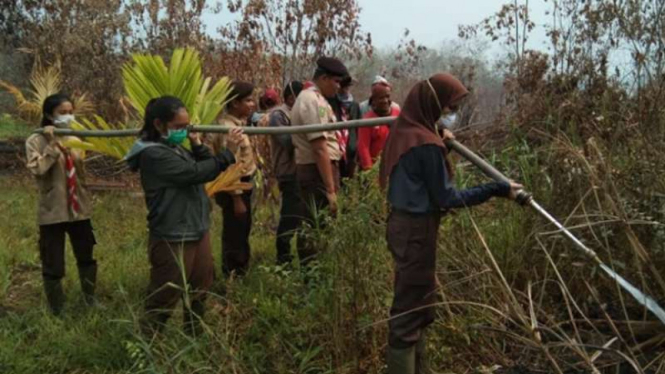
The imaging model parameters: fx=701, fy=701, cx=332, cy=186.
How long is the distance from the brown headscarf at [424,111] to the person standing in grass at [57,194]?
253cm

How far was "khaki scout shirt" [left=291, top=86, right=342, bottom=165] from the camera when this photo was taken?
474 cm

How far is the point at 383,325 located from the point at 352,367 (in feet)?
0.98

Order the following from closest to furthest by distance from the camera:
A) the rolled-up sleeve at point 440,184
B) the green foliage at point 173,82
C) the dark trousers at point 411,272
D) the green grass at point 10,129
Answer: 1. the rolled-up sleeve at point 440,184
2. the dark trousers at point 411,272
3. the green foliage at point 173,82
4. the green grass at point 10,129

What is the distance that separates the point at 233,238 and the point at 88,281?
3.54 ft

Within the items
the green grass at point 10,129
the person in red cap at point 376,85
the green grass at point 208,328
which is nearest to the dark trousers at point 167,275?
the green grass at point 208,328

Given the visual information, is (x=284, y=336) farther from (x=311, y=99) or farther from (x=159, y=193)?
(x=311, y=99)

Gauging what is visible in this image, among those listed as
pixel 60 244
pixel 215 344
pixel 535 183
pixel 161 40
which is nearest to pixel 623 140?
pixel 535 183

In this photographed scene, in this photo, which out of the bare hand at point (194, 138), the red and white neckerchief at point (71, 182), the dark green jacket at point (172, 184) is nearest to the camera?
the dark green jacket at point (172, 184)

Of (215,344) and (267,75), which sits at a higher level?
(267,75)

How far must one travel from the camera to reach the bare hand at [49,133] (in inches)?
181

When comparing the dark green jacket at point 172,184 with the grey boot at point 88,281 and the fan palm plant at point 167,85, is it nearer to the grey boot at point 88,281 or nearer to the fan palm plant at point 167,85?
the fan palm plant at point 167,85

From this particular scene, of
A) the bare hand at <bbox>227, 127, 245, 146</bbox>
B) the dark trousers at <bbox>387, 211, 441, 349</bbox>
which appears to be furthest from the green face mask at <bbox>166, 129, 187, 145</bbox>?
the dark trousers at <bbox>387, 211, 441, 349</bbox>

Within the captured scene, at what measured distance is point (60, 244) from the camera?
15.8 ft

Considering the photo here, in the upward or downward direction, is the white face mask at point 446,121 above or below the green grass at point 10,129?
below
